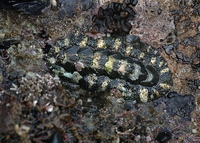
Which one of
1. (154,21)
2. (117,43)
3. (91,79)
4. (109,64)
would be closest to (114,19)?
(117,43)

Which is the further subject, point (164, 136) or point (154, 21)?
point (154, 21)

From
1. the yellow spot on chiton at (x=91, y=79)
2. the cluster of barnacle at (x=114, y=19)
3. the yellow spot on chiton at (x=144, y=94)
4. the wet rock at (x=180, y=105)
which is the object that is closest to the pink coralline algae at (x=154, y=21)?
the cluster of barnacle at (x=114, y=19)

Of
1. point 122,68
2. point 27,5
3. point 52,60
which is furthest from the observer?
point 52,60

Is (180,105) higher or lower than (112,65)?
lower

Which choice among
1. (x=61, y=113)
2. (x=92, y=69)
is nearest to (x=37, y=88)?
(x=61, y=113)

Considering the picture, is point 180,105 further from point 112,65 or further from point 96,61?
point 96,61

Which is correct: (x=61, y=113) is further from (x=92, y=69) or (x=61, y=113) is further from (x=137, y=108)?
(x=137, y=108)
